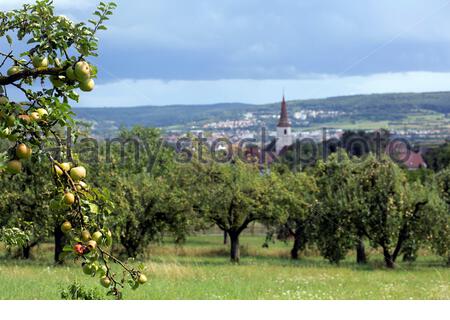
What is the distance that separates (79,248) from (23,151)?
45 centimetres

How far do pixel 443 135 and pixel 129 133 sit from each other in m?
120

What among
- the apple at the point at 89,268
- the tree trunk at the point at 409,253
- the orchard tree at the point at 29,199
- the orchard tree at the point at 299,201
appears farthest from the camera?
the orchard tree at the point at 299,201

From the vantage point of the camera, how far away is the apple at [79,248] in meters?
2.59

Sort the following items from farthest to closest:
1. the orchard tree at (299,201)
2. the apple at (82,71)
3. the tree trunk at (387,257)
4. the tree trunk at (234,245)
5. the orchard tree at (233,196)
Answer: the tree trunk at (234,245) → the orchard tree at (299,201) → the orchard tree at (233,196) → the tree trunk at (387,257) → the apple at (82,71)

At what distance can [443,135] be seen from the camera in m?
176

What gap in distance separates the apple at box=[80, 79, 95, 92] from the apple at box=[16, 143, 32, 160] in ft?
1.13

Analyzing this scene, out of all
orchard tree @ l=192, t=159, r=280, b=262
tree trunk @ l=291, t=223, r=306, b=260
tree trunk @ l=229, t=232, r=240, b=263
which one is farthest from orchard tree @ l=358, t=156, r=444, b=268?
tree trunk @ l=291, t=223, r=306, b=260

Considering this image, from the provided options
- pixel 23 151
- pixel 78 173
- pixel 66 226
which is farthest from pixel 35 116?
pixel 66 226

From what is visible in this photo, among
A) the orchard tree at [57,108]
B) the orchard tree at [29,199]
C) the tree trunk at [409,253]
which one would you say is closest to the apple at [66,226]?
the orchard tree at [57,108]

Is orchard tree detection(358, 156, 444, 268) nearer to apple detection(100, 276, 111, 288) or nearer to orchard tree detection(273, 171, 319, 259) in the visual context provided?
orchard tree detection(273, 171, 319, 259)

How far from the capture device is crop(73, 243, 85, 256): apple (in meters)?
2.59

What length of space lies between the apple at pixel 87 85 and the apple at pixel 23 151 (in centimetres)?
35

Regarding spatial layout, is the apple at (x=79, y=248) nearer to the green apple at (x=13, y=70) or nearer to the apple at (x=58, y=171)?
the apple at (x=58, y=171)
